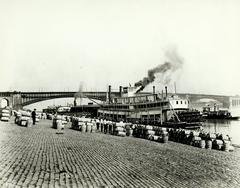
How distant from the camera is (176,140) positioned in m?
26.7

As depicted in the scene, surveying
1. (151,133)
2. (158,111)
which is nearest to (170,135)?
(151,133)

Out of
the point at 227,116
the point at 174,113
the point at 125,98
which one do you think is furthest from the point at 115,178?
the point at 227,116

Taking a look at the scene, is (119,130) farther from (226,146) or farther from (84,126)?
(226,146)

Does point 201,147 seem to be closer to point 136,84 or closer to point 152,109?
point 152,109

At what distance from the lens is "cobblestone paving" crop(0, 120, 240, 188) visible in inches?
411

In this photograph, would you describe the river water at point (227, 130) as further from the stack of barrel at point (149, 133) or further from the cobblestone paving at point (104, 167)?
the cobblestone paving at point (104, 167)

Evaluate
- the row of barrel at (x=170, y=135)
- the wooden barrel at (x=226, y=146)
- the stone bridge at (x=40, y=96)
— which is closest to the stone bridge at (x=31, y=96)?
the stone bridge at (x=40, y=96)

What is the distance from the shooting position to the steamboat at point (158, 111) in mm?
44969

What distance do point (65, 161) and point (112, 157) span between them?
3012 mm

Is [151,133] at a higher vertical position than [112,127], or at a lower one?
lower

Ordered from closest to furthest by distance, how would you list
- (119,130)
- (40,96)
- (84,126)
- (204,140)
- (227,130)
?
(204,140) → (119,130) → (84,126) → (227,130) → (40,96)

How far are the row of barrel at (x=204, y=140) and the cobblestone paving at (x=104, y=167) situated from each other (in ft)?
13.9

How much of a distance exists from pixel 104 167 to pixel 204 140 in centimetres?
1235

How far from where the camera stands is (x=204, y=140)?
23.2 m
